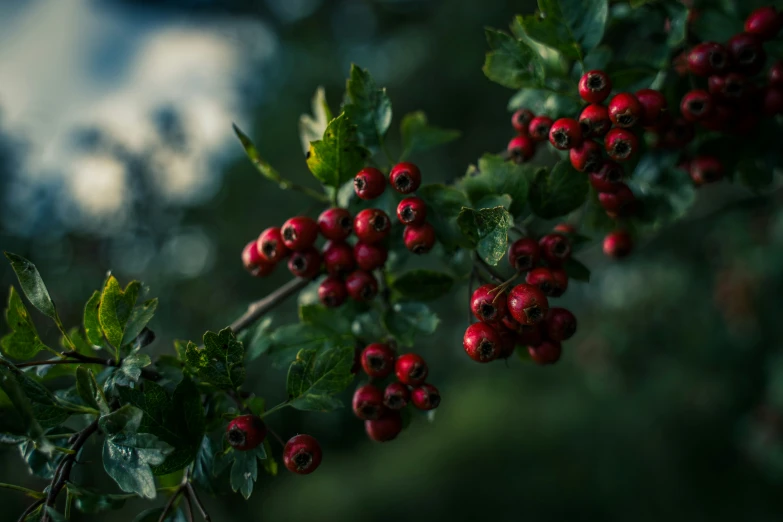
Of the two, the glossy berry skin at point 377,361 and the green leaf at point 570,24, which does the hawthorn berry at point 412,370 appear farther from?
the green leaf at point 570,24

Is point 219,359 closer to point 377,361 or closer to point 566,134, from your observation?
point 377,361

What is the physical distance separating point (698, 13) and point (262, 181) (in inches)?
551

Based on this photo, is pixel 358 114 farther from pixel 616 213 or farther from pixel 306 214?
pixel 616 213

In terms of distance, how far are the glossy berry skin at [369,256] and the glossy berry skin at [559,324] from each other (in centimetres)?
42

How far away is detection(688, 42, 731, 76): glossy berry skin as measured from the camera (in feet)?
4.81

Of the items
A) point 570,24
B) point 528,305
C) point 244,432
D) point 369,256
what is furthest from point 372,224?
point 570,24

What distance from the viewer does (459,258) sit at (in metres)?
1.59

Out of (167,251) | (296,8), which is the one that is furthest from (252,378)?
(296,8)

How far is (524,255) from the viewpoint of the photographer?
1.36m

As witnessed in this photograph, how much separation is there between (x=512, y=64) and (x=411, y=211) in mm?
484

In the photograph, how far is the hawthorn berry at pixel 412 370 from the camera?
4.50 feet

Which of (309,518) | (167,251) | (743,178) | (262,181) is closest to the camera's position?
(743,178)

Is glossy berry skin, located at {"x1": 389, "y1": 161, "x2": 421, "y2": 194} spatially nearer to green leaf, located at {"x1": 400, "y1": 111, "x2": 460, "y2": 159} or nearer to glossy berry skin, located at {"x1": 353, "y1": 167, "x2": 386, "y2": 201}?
glossy berry skin, located at {"x1": 353, "y1": 167, "x2": 386, "y2": 201}

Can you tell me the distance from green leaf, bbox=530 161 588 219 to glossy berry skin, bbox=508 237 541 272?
112 mm
